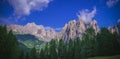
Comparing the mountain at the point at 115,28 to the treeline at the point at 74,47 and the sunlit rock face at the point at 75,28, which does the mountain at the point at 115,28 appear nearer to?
the treeline at the point at 74,47

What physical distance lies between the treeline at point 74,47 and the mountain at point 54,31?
191mm

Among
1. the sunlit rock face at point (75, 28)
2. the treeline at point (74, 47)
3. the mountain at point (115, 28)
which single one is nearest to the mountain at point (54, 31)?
the sunlit rock face at point (75, 28)

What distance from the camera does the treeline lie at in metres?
9.79

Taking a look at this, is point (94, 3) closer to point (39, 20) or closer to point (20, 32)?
point (39, 20)

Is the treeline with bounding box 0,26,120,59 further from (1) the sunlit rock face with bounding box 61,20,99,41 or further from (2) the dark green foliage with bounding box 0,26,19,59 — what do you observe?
(1) the sunlit rock face with bounding box 61,20,99,41

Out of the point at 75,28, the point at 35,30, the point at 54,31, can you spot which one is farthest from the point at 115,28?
the point at 35,30

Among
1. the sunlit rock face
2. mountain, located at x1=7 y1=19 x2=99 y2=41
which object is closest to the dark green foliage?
mountain, located at x1=7 y1=19 x2=99 y2=41

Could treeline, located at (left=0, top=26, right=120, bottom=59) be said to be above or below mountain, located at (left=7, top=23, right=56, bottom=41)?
below

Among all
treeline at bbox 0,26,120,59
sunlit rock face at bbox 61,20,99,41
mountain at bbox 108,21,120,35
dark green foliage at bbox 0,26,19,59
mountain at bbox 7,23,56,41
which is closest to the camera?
dark green foliage at bbox 0,26,19,59

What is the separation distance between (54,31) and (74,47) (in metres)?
1.18

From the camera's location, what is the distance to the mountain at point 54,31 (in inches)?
392

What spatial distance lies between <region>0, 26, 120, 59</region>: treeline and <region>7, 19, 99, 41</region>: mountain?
19 cm

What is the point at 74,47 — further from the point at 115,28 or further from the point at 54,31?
the point at 115,28

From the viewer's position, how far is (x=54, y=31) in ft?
33.3
